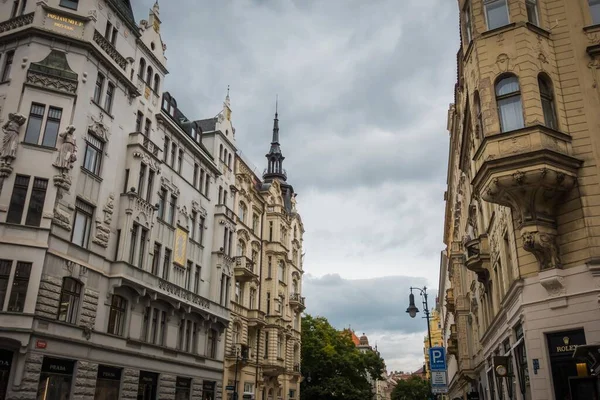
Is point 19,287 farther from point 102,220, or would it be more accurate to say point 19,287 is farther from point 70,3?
point 70,3

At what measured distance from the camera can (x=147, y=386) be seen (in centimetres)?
2922

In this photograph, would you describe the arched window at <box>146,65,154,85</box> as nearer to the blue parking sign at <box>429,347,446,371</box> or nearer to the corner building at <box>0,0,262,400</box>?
the corner building at <box>0,0,262,400</box>

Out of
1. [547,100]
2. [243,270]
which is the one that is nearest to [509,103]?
[547,100]

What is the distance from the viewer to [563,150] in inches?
626

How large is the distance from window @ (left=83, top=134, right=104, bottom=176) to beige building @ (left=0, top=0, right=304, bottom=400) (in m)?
0.08

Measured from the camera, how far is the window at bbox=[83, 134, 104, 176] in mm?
25881

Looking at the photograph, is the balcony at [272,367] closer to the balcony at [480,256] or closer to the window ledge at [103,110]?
the balcony at [480,256]

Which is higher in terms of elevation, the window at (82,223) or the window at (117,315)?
the window at (82,223)

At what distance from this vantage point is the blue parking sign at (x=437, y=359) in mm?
22528

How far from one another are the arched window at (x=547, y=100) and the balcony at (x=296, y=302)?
42885 mm

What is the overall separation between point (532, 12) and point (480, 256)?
10.5m

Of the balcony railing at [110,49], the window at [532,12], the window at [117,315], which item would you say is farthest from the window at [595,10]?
the window at [117,315]

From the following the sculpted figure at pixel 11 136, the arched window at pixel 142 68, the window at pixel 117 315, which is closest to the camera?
the sculpted figure at pixel 11 136

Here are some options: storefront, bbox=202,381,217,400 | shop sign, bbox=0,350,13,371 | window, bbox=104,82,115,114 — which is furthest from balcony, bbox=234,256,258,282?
shop sign, bbox=0,350,13,371
